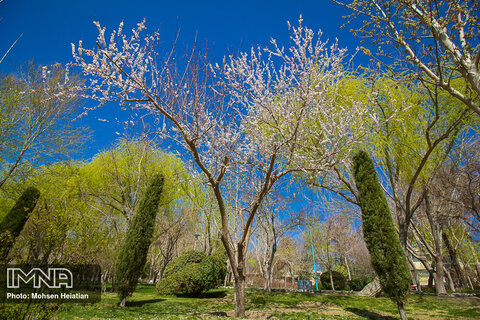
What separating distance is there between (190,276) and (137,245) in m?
3.46

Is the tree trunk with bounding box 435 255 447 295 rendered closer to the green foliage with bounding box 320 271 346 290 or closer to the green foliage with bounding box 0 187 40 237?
the green foliage with bounding box 320 271 346 290

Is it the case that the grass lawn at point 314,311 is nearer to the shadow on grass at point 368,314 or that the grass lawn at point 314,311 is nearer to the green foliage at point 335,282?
the shadow on grass at point 368,314

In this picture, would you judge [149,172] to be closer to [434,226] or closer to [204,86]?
[204,86]

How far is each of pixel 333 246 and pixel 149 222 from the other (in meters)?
21.1

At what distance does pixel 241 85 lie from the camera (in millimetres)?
5836

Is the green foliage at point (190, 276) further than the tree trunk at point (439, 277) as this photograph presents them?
Yes

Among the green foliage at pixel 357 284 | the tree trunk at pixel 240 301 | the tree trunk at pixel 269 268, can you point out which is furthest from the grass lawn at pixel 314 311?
the green foliage at pixel 357 284

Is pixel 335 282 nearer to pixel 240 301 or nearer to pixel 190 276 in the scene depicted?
pixel 190 276

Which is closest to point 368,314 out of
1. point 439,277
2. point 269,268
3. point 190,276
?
point 439,277

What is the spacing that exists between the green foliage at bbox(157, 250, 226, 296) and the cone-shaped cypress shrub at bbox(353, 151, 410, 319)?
7467mm

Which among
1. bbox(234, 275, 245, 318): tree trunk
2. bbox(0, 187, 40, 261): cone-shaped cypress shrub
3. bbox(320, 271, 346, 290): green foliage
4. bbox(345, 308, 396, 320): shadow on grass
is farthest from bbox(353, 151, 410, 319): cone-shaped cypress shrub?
bbox(0, 187, 40, 261): cone-shaped cypress shrub

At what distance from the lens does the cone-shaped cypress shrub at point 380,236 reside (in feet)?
20.4

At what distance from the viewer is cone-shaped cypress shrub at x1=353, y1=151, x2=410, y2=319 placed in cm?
621

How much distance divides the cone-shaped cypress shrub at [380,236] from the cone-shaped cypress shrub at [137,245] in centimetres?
758
